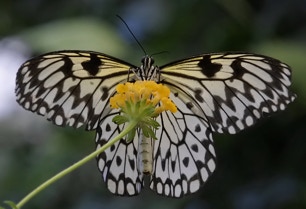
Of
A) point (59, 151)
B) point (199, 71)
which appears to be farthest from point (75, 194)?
point (199, 71)

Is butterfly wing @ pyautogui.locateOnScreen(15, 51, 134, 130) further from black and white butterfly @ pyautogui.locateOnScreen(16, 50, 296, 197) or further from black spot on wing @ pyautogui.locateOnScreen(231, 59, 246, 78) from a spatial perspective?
black spot on wing @ pyautogui.locateOnScreen(231, 59, 246, 78)

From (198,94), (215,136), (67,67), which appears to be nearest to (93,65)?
(67,67)

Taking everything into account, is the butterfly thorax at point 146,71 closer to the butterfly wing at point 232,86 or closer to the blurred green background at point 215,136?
the butterfly wing at point 232,86

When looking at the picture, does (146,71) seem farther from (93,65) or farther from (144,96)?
(144,96)

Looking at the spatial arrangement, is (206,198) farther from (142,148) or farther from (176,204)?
(142,148)

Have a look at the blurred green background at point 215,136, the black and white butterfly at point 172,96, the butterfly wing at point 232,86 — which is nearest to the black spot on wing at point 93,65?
the black and white butterfly at point 172,96

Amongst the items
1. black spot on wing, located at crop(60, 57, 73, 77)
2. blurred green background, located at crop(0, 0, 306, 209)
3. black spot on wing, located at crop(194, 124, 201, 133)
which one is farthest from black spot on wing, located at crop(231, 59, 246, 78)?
blurred green background, located at crop(0, 0, 306, 209)
